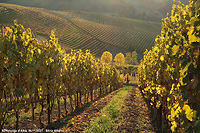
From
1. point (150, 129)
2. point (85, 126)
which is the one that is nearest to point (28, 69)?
point (85, 126)

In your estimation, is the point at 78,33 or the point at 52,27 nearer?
the point at 52,27

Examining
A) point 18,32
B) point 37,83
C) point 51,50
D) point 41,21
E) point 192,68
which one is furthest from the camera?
point 41,21

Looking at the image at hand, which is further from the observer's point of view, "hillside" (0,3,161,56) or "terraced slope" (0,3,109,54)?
"hillside" (0,3,161,56)

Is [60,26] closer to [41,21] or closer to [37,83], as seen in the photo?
[41,21]

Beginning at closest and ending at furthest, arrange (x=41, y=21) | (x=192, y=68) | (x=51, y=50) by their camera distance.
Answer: (x=192, y=68) → (x=51, y=50) → (x=41, y=21)

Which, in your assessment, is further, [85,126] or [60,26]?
[60,26]

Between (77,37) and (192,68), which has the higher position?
(77,37)

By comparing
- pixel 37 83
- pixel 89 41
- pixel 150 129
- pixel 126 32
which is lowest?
pixel 150 129

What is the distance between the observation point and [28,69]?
16.9ft

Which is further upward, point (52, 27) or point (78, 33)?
point (52, 27)

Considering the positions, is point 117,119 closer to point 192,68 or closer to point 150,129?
point 150,129

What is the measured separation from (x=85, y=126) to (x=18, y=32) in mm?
4689

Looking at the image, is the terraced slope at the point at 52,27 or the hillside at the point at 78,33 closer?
the terraced slope at the point at 52,27

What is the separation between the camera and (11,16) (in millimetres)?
80500
